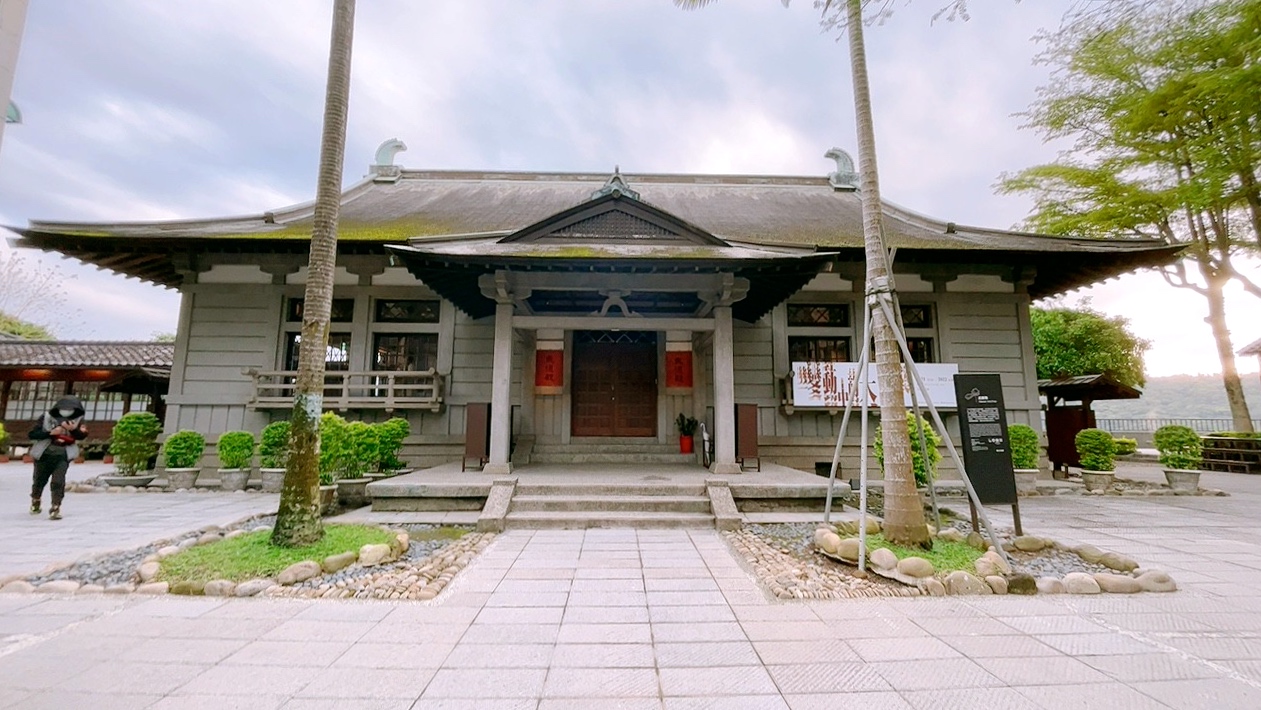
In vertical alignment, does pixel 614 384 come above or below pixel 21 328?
below

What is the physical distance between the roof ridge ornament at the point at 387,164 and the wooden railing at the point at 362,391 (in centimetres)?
657

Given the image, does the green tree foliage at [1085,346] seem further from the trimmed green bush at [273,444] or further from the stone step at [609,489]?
the trimmed green bush at [273,444]

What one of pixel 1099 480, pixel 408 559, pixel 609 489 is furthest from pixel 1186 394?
pixel 408 559

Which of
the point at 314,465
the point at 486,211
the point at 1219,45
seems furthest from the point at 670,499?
the point at 1219,45

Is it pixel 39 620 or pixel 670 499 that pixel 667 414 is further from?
pixel 39 620

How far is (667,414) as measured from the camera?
30.8 ft

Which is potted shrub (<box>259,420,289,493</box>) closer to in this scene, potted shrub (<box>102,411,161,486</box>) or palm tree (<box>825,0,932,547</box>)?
potted shrub (<box>102,411,161,486</box>)

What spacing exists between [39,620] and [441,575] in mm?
2293

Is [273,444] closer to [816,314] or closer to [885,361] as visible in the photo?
[885,361]

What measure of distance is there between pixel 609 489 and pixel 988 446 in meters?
4.07

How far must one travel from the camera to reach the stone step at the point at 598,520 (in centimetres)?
531

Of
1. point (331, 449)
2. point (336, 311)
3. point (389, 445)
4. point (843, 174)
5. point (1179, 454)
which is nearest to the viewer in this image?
point (331, 449)

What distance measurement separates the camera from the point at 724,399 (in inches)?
268

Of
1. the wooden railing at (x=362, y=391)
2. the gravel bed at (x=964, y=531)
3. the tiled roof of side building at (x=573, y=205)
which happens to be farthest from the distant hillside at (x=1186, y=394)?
the wooden railing at (x=362, y=391)
